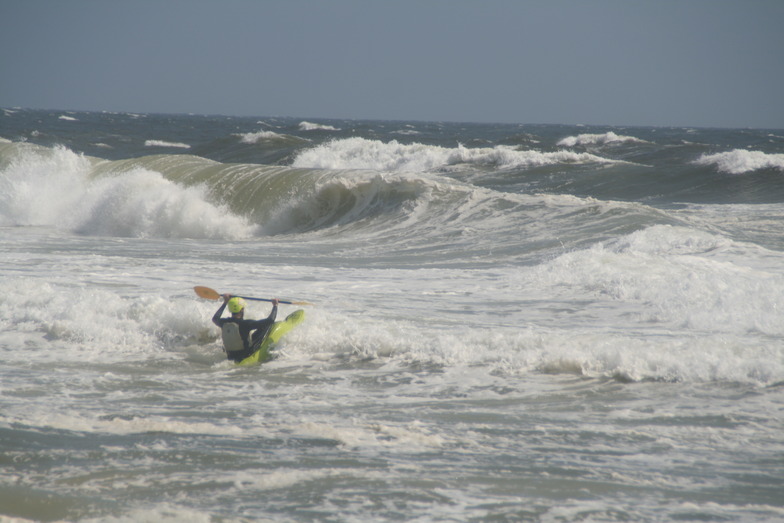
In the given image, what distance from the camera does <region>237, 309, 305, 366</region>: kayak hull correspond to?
6824 mm

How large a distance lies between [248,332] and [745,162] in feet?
79.0

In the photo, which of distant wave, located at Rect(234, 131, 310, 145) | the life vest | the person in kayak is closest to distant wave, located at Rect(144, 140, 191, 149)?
distant wave, located at Rect(234, 131, 310, 145)

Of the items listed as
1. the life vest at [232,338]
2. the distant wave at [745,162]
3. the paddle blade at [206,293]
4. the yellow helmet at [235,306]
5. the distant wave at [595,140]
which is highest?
the distant wave at [595,140]

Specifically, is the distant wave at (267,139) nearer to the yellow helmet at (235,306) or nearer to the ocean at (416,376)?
the ocean at (416,376)

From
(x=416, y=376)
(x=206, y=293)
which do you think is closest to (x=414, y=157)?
(x=206, y=293)

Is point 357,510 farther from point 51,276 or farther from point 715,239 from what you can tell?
point 715,239

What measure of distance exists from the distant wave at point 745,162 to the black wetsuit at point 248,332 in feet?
76.0

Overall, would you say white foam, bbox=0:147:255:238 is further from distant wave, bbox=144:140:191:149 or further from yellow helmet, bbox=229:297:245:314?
distant wave, bbox=144:140:191:149

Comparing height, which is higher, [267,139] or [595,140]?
[595,140]

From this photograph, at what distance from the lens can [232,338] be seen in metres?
6.79

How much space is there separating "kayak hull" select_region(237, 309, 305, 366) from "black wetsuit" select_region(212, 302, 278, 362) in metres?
0.04

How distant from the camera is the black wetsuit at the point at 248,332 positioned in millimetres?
6809

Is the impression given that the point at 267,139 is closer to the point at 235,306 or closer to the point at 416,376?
the point at 235,306

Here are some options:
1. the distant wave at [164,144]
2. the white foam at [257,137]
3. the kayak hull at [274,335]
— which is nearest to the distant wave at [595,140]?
the white foam at [257,137]
